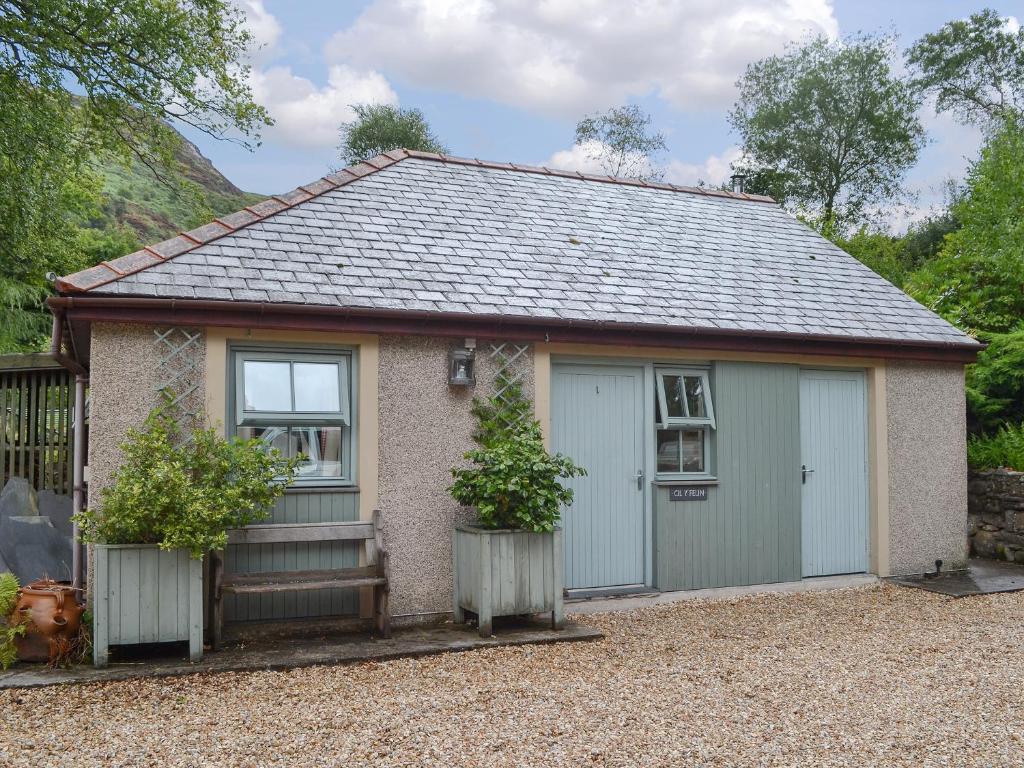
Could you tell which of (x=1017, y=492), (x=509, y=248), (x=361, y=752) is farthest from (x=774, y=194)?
(x=361, y=752)

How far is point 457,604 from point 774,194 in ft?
106

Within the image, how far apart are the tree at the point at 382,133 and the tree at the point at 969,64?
71.7ft

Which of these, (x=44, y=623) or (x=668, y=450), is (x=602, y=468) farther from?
(x=44, y=623)

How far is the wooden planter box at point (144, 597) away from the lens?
20.1ft

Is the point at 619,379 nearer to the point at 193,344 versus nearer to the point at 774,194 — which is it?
the point at 193,344

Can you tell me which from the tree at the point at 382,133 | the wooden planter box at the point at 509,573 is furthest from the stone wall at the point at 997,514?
the tree at the point at 382,133

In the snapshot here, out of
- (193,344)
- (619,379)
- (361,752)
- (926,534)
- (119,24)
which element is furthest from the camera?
(119,24)

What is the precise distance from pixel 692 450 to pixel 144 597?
5.44 m

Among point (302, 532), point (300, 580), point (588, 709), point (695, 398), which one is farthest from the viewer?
point (695, 398)

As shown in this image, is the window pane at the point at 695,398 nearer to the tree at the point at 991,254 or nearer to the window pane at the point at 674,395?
the window pane at the point at 674,395

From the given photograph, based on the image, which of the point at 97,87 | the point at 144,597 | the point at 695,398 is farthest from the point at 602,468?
the point at 97,87

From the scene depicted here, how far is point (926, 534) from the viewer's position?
10.3 meters

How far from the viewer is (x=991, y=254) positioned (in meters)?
15.5

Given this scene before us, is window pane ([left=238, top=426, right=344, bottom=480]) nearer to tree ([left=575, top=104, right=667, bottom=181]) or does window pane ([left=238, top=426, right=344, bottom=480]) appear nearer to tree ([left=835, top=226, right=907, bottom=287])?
tree ([left=835, top=226, right=907, bottom=287])
